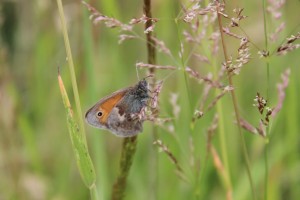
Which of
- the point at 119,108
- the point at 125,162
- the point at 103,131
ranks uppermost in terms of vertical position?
the point at 119,108

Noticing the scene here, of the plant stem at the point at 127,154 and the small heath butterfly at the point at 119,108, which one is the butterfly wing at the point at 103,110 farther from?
the plant stem at the point at 127,154

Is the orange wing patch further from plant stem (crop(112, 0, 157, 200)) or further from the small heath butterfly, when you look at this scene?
plant stem (crop(112, 0, 157, 200))

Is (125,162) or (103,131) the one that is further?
(103,131)

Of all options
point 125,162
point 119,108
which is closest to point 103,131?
point 119,108

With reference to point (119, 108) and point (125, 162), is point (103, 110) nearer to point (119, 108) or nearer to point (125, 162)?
point (119, 108)

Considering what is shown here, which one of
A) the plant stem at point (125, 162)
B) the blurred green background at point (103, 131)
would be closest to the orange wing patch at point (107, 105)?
the plant stem at point (125, 162)

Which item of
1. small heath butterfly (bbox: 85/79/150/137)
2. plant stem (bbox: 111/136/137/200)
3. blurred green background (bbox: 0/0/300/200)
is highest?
small heath butterfly (bbox: 85/79/150/137)

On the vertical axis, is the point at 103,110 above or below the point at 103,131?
above

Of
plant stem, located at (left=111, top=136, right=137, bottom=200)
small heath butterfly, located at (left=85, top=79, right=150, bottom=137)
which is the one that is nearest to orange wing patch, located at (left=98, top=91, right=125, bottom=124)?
small heath butterfly, located at (left=85, top=79, right=150, bottom=137)

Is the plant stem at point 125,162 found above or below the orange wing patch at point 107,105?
below
